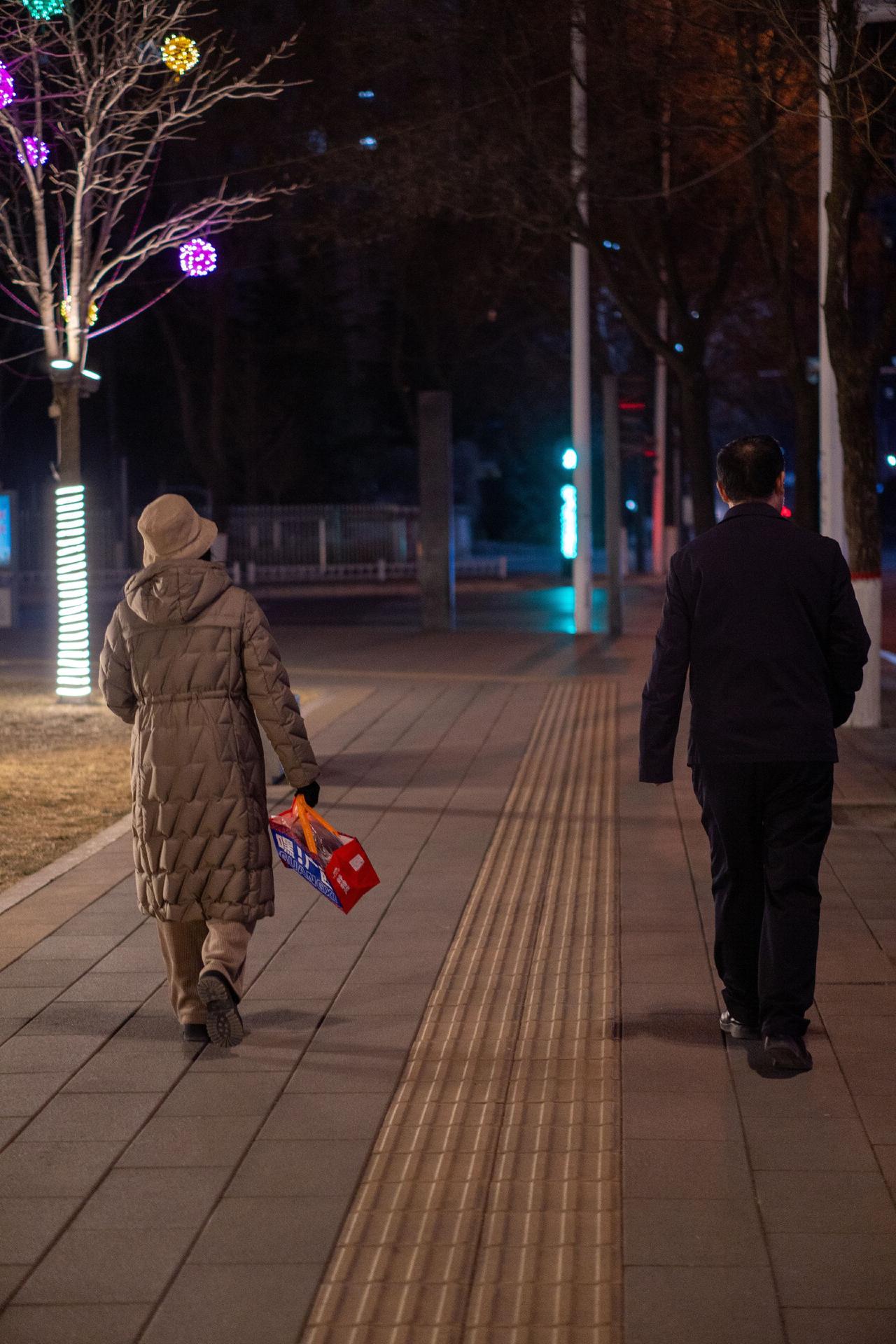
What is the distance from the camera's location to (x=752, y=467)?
491 cm

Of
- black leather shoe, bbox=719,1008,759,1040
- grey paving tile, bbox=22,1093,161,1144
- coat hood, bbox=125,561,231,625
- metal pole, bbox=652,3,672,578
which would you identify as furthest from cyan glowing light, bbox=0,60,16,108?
metal pole, bbox=652,3,672,578

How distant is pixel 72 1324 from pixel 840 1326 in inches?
59.6

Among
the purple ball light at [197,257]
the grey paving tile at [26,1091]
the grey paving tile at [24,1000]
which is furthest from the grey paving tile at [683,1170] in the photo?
the purple ball light at [197,257]

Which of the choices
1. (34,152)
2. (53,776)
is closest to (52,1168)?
(53,776)

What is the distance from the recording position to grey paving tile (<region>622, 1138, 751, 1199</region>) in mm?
3973

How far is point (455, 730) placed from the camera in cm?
1277

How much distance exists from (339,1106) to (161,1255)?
102 centimetres

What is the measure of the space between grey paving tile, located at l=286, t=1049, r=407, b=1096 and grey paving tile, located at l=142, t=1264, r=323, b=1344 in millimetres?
1183

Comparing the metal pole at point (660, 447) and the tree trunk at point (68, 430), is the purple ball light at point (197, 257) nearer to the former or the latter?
the tree trunk at point (68, 430)

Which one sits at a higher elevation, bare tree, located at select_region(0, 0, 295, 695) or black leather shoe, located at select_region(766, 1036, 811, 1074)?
bare tree, located at select_region(0, 0, 295, 695)

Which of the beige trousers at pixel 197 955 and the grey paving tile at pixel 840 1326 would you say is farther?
the beige trousers at pixel 197 955

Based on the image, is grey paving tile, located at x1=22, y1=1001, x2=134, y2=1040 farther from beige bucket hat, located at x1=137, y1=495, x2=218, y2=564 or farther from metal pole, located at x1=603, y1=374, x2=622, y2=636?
metal pole, located at x1=603, y1=374, x2=622, y2=636

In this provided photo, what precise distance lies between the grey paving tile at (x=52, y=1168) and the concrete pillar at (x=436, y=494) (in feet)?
63.3

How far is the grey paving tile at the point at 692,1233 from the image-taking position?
142 inches
